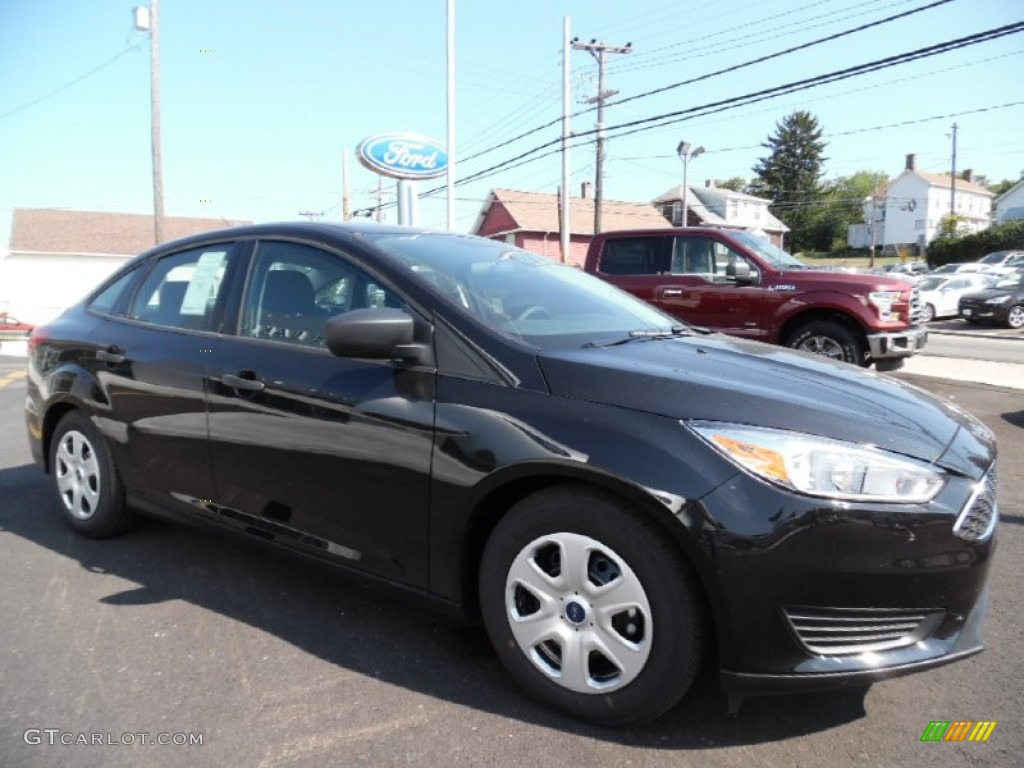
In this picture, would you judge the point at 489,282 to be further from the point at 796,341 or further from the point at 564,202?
the point at 564,202

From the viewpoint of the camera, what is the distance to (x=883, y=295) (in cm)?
816

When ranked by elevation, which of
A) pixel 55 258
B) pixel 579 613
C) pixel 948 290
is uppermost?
pixel 55 258

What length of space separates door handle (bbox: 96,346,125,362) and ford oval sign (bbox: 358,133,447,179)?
12456mm

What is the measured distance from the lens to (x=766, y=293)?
8.67 metres

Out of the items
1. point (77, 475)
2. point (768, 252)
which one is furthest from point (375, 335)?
point (768, 252)

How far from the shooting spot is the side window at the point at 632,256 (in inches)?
379

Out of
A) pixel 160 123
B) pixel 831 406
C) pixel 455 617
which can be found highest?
pixel 160 123

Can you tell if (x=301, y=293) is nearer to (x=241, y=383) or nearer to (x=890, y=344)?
(x=241, y=383)

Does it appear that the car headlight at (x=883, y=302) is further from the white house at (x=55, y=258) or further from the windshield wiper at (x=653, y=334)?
the white house at (x=55, y=258)

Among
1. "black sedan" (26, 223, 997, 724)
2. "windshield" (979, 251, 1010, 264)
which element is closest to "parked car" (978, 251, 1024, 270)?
"windshield" (979, 251, 1010, 264)

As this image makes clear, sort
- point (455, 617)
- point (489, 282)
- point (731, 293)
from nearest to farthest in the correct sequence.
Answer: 1. point (455, 617)
2. point (489, 282)
3. point (731, 293)

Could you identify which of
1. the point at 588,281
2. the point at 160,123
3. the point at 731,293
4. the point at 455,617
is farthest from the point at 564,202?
the point at 455,617

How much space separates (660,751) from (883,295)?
287 inches

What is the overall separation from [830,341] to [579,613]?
7113 mm
